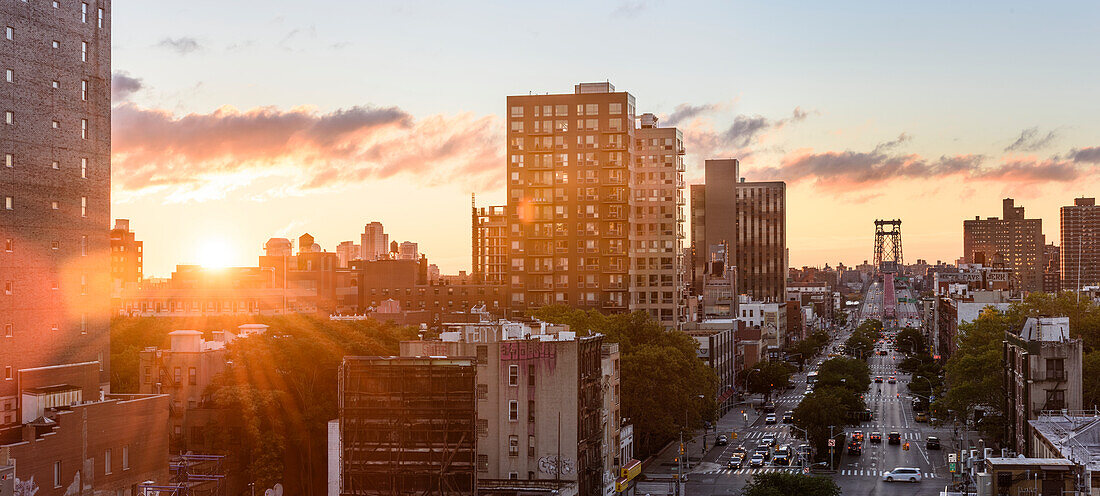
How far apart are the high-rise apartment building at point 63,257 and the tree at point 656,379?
4871cm

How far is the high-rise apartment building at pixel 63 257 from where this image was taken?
2928 inches

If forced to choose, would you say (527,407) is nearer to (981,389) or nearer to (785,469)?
(785,469)

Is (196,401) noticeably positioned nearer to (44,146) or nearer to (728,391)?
(44,146)

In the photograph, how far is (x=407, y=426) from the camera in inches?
2808

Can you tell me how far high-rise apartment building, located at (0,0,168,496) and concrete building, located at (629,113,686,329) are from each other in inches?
3696

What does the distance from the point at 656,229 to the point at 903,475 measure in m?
68.7

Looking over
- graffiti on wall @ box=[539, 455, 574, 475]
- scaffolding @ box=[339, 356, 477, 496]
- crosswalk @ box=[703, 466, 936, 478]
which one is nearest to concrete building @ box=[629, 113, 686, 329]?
crosswalk @ box=[703, 466, 936, 478]

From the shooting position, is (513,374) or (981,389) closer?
(513,374)

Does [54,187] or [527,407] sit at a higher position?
[54,187]

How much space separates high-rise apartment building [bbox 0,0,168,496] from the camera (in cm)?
7438

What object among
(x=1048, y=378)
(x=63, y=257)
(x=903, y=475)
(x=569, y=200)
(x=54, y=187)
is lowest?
(x=903, y=475)

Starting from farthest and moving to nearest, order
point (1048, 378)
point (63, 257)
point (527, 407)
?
point (1048, 378)
point (63, 257)
point (527, 407)

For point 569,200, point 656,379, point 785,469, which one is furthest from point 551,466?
point 569,200

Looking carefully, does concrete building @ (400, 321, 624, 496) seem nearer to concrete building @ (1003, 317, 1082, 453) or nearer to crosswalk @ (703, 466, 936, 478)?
concrete building @ (1003, 317, 1082, 453)
